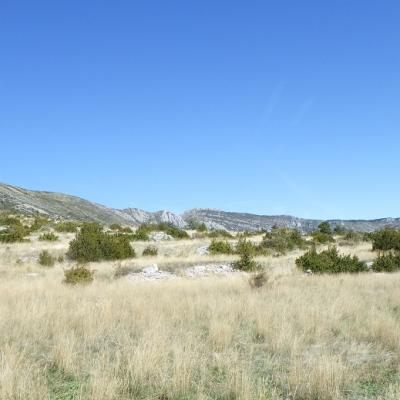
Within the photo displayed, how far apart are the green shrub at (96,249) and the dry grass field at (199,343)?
11.0m

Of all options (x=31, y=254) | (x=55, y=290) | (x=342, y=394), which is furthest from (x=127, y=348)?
(x=31, y=254)

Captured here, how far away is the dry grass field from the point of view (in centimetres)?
511

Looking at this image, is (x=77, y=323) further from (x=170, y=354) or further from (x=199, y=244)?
(x=199, y=244)

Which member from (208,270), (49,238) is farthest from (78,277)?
(49,238)

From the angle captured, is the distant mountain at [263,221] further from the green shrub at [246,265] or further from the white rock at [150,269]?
the white rock at [150,269]

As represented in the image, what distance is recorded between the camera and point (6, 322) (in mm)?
8383

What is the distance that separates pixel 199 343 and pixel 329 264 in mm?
14569

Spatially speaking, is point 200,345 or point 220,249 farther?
point 220,249

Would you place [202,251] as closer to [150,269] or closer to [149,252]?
[149,252]

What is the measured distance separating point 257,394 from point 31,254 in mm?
23314

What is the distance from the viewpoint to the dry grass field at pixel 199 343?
5.11 m

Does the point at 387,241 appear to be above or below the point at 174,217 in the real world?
below

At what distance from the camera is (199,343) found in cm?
705

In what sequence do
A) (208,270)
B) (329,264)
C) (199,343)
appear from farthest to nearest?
(208,270), (329,264), (199,343)
